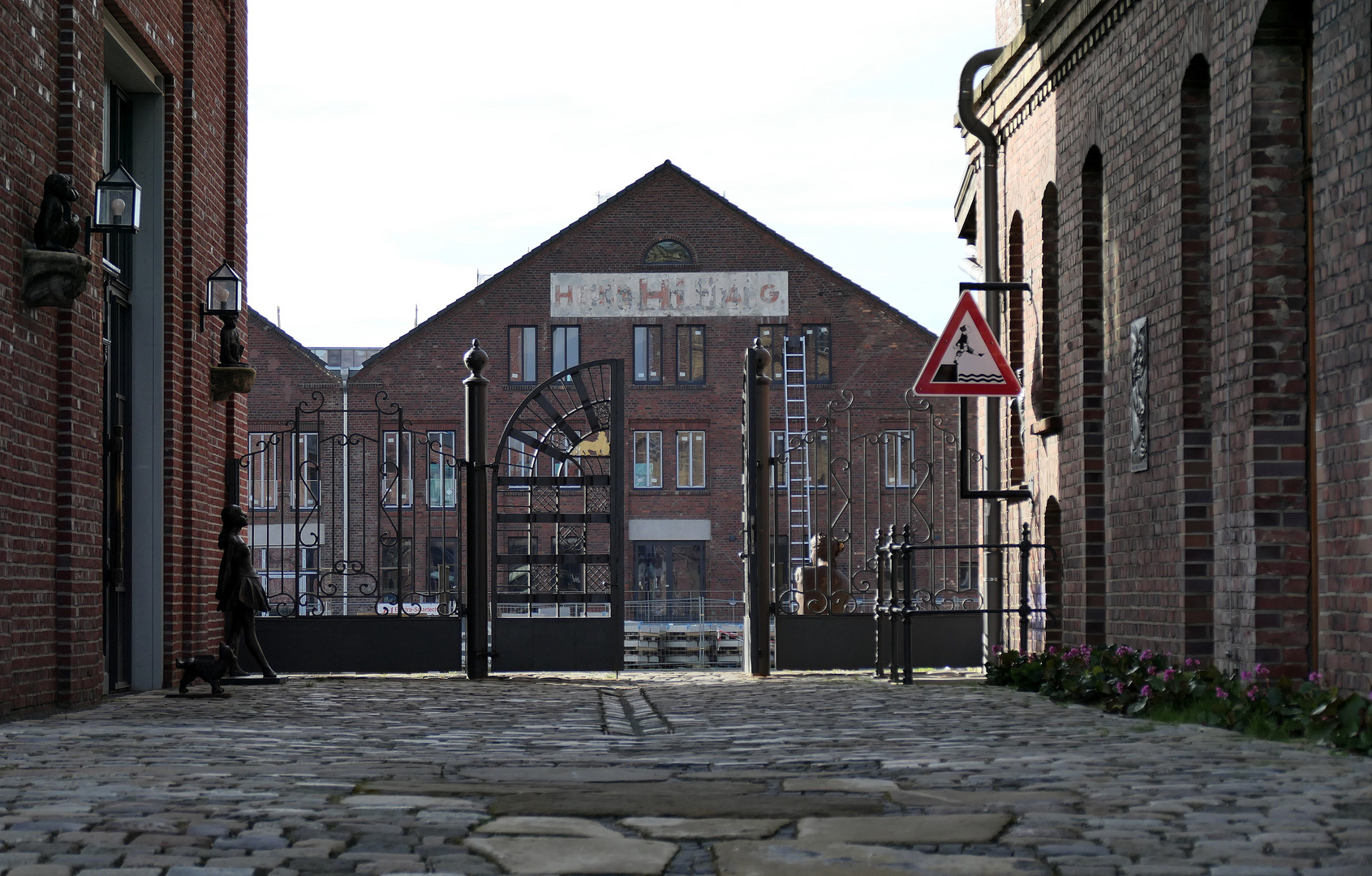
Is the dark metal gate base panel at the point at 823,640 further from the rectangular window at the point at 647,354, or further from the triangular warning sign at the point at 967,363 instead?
the rectangular window at the point at 647,354

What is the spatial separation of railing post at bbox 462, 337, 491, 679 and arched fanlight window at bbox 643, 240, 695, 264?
2634cm

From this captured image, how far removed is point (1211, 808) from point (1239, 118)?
4.04m

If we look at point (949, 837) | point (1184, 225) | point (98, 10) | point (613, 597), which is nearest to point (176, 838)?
point (949, 837)

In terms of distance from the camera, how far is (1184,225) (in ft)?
27.9

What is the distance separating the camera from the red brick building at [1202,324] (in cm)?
657

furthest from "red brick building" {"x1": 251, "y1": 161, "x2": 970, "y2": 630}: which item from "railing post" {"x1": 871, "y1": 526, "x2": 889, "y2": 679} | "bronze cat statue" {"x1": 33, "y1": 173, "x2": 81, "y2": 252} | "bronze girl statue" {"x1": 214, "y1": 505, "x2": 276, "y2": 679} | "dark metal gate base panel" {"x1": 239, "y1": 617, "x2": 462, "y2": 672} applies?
"bronze cat statue" {"x1": 33, "y1": 173, "x2": 81, "y2": 252}

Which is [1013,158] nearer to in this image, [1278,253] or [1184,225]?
[1184,225]

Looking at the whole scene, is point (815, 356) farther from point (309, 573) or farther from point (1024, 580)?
point (1024, 580)

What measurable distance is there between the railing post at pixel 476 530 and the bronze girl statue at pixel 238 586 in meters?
1.84

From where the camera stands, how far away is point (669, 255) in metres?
39.8

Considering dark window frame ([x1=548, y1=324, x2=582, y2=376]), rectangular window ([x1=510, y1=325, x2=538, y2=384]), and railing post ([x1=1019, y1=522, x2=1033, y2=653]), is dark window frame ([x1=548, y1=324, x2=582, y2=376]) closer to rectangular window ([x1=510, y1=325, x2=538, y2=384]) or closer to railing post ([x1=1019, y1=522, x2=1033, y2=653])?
rectangular window ([x1=510, y1=325, x2=538, y2=384])

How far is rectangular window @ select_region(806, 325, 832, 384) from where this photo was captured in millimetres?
38969

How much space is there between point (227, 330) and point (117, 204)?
3.13 meters

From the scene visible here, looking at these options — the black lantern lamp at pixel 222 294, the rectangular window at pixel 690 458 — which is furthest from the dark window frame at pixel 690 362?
the black lantern lamp at pixel 222 294
